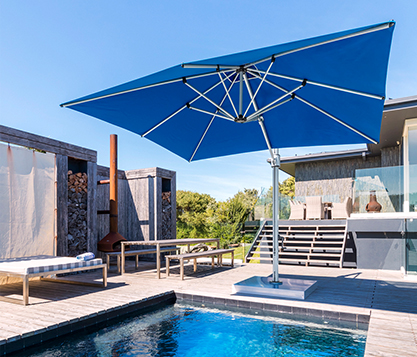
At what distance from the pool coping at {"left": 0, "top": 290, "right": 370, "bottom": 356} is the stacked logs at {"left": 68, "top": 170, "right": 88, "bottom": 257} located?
137 inches

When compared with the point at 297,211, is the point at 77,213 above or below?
above

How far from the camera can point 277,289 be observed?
504cm

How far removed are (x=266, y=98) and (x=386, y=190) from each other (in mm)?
6310

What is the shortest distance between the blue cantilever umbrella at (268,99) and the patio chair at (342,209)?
20.9 ft

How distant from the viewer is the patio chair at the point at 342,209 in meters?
11.4

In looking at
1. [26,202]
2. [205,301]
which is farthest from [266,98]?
[26,202]

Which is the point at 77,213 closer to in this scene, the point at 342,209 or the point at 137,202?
the point at 137,202

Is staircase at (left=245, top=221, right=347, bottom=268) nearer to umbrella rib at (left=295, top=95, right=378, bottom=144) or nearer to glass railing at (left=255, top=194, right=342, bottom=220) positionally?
glass railing at (left=255, top=194, right=342, bottom=220)

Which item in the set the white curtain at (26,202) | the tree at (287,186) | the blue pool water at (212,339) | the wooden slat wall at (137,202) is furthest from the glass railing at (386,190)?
the tree at (287,186)

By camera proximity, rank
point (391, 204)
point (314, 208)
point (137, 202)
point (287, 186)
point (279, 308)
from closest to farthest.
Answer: point (279, 308) → point (391, 204) → point (137, 202) → point (314, 208) → point (287, 186)

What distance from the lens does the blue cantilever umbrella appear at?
340cm

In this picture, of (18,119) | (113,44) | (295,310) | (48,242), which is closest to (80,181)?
(48,242)

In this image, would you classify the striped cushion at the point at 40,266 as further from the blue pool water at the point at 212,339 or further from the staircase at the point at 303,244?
the staircase at the point at 303,244

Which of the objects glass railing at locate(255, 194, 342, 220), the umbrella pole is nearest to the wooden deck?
the umbrella pole
